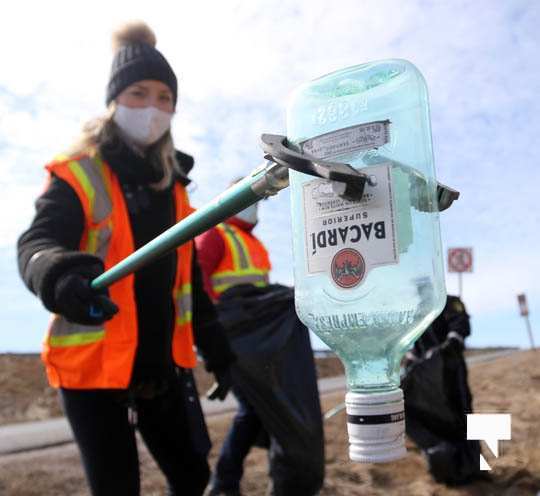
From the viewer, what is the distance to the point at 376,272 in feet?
3.72

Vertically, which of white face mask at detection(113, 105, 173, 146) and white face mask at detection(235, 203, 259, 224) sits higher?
white face mask at detection(113, 105, 173, 146)

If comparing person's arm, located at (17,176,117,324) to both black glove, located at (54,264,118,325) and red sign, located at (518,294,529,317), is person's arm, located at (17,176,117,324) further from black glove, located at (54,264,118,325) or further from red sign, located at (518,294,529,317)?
red sign, located at (518,294,529,317)

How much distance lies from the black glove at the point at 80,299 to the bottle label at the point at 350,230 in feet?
2.66

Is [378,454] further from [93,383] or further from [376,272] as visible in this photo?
[93,383]

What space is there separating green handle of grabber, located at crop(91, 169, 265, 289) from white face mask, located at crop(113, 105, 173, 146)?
103cm

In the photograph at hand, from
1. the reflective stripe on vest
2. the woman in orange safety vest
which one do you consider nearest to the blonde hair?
the woman in orange safety vest

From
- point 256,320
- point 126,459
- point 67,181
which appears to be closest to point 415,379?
point 256,320

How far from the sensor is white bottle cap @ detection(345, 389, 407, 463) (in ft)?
3.72

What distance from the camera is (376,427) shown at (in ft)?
3.72

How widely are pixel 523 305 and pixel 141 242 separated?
1435 centimetres

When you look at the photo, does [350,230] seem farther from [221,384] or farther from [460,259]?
[460,259]

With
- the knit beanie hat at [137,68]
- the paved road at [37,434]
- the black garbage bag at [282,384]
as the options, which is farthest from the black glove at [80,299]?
the paved road at [37,434]

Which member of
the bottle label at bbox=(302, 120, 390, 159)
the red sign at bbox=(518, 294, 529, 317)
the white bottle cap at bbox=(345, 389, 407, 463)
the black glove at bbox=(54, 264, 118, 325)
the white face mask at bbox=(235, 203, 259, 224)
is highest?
the white face mask at bbox=(235, 203, 259, 224)

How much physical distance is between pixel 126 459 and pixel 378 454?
1346 millimetres
